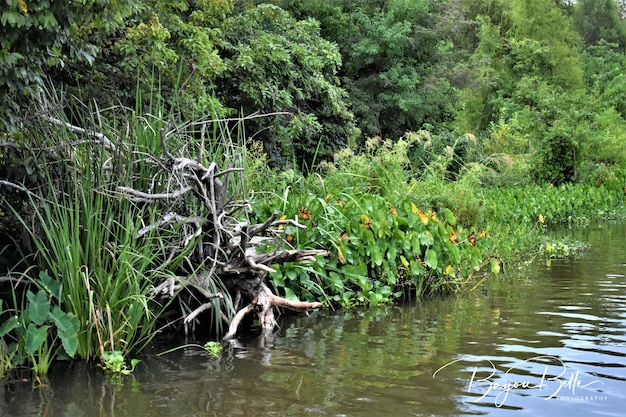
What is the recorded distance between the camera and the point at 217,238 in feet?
19.1

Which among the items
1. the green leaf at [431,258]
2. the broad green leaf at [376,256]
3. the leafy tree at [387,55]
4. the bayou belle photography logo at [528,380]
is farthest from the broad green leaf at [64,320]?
the leafy tree at [387,55]

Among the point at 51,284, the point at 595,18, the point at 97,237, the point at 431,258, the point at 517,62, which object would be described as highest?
the point at 595,18

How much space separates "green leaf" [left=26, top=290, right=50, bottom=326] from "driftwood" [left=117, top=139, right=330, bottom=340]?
91cm

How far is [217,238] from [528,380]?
2.63 m

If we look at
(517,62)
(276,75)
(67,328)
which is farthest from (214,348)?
(517,62)

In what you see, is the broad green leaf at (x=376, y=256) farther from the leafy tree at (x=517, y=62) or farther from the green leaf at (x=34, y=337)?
the leafy tree at (x=517, y=62)

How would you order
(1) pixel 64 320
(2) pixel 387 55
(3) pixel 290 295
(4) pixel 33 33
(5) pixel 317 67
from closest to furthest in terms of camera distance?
(1) pixel 64 320 → (4) pixel 33 33 → (3) pixel 290 295 → (5) pixel 317 67 → (2) pixel 387 55

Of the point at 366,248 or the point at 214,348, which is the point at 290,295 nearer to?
the point at 366,248

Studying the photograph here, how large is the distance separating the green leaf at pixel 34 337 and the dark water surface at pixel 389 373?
9.6 inches

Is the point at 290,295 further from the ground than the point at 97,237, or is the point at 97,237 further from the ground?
the point at 97,237

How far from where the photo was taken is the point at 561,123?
61.8 feet

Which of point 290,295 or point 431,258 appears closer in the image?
point 290,295

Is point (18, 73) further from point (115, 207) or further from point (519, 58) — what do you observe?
point (519, 58)

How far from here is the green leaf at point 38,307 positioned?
186 inches
